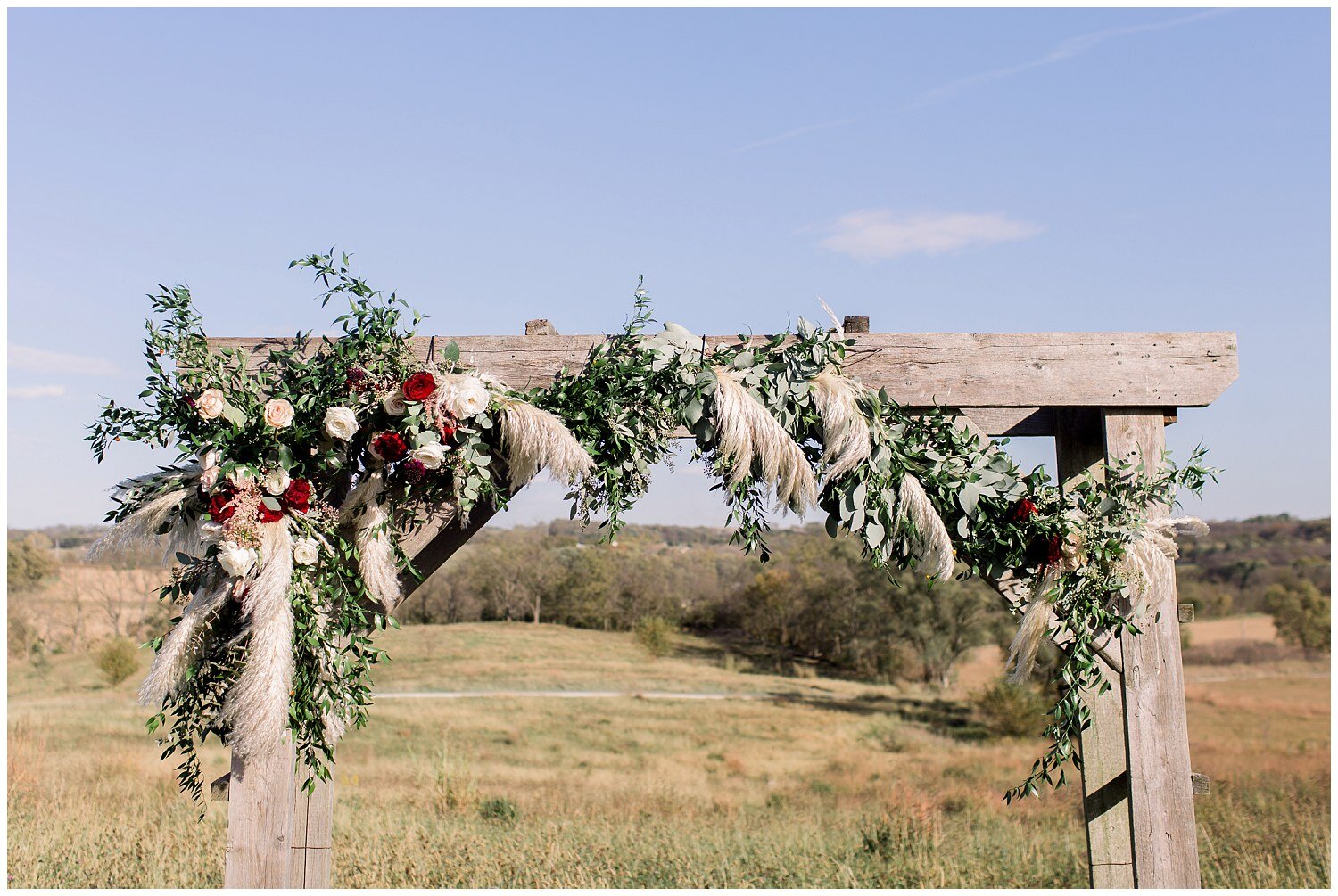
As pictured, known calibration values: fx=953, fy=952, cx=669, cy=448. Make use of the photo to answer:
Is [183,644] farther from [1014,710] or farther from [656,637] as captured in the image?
[656,637]

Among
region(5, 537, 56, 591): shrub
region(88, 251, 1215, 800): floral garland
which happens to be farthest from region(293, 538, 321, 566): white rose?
region(5, 537, 56, 591): shrub

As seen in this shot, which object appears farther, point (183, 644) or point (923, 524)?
point (923, 524)

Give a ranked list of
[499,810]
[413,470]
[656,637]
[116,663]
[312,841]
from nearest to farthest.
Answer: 1. [413,470]
2. [312,841]
3. [499,810]
4. [116,663]
5. [656,637]

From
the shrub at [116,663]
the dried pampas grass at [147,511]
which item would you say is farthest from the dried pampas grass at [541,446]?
the shrub at [116,663]

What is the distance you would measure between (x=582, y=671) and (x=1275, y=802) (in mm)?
17524

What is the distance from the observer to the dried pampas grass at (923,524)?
9.52 ft

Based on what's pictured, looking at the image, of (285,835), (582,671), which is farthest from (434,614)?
(285,835)

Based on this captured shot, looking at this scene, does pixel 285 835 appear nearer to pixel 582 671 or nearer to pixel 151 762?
pixel 151 762

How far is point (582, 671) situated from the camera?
82.2 ft

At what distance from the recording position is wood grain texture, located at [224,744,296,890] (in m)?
2.97

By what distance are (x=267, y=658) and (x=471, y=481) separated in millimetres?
732

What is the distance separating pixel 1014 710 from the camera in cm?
1842

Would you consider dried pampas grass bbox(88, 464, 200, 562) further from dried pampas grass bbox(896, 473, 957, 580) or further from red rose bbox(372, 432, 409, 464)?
dried pampas grass bbox(896, 473, 957, 580)

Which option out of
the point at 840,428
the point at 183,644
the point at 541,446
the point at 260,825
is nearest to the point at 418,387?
the point at 541,446
